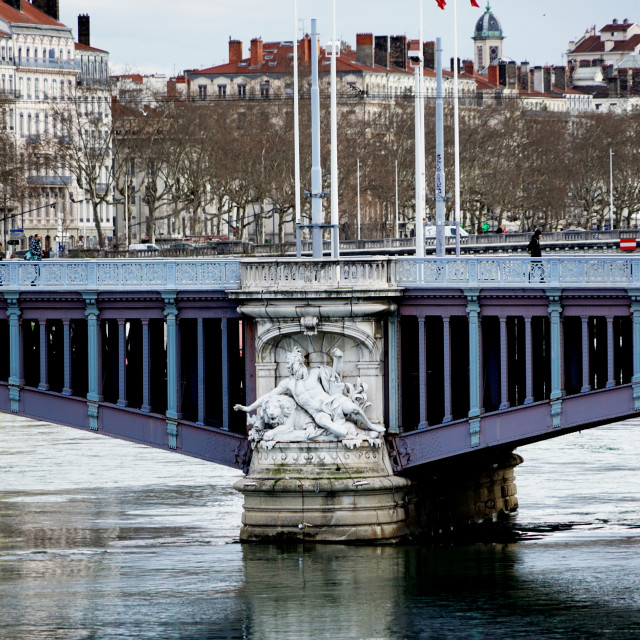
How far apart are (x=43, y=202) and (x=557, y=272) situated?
112346mm

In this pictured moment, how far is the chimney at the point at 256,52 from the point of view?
195750 millimetres

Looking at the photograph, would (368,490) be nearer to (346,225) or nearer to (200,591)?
(200,591)

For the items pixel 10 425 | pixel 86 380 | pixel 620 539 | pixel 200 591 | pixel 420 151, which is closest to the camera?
pixel 200 591

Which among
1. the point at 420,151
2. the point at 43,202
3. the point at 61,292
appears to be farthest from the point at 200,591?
the point at 43,202

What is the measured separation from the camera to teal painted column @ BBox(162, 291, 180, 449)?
5391 cm

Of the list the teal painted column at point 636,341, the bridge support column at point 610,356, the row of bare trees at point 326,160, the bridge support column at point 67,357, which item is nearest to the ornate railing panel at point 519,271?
the teal painted column at point 636,341

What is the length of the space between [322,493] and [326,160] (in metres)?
92.2

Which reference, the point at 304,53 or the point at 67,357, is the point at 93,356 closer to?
the point at 67,357

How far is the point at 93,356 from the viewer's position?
5491 cm

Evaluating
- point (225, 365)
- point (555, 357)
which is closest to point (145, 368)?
point (225, 365)

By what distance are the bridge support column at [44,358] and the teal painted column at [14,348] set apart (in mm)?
542

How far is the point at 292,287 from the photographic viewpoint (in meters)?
52.0

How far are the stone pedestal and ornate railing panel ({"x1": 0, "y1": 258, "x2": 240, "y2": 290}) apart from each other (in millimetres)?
3842

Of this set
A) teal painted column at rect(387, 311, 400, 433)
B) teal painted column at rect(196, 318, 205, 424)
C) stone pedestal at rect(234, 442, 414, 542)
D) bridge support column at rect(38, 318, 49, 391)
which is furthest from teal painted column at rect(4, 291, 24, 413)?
teal painted column at rect(387, 311, 400, 433)
